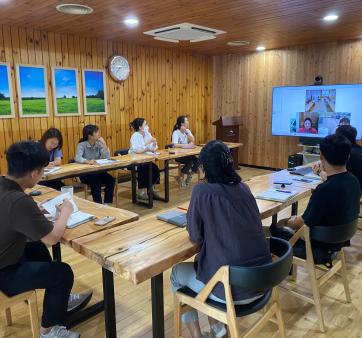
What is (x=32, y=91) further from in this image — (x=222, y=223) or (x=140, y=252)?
(x=222, y=223)

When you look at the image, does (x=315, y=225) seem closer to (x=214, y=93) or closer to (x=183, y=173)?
(x=183, y=173)

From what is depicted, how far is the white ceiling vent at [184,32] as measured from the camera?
4496 millimetres

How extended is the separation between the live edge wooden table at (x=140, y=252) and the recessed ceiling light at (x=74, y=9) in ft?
8.74

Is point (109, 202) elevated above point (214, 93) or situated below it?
below

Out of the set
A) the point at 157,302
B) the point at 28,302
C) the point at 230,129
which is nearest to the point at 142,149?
the point at 230,129

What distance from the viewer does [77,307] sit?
2232mm

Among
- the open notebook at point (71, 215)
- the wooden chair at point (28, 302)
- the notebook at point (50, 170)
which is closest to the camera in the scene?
the wooden chair at point (28, 302)

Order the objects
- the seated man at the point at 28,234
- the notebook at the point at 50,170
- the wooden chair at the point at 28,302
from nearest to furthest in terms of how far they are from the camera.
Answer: the seated man at the point at 28,234 → the wooden chair at the point at 28,302 → the notebook at the point at 50,170

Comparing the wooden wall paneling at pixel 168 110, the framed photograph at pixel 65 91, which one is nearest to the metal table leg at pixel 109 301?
the framed photograph at pixel 65 91

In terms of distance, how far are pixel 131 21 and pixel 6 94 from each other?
77.1 inches

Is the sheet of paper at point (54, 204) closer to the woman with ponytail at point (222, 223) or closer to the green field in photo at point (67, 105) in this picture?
the woman with ponytail at point (222, 223)

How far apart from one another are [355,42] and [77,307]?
5.69 meters

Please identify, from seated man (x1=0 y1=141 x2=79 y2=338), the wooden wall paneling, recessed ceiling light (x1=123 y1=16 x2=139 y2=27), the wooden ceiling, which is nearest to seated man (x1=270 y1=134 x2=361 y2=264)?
seated man (x1=0 y1=141 x2=79 y2=338)

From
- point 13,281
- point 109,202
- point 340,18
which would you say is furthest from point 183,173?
point 13,281
